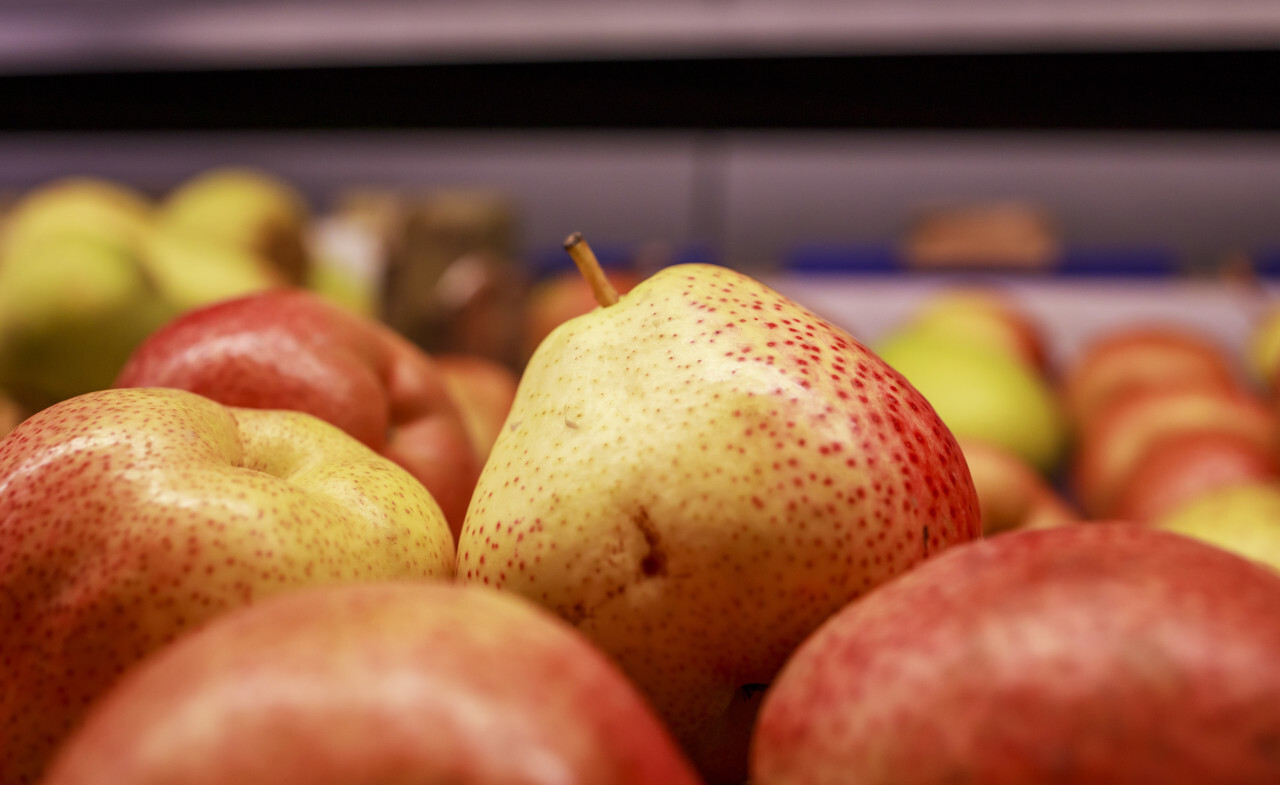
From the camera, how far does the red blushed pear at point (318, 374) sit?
0.58m

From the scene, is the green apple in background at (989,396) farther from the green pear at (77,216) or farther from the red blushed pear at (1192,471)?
the green pear at (77,216)

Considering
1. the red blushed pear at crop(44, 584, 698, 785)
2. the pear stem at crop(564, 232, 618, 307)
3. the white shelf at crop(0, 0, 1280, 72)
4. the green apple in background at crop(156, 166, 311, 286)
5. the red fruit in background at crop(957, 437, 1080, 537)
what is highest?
the white shelf at crop(0, 0, 1280, 72)

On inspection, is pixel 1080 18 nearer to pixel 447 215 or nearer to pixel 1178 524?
pixel 447 215

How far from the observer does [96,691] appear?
1.22 ft

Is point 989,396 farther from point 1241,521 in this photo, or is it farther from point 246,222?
point 246,222

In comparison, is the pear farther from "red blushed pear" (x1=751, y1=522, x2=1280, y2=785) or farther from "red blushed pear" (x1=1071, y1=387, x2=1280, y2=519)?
"red blushed pear" (x1=1071, y1=387, x2=1280, y2=519)

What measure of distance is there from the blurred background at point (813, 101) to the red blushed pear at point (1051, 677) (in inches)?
50.5

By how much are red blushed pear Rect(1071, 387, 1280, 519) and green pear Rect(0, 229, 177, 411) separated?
1.03m

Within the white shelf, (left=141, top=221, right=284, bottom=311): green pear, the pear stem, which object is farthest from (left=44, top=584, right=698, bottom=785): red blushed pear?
the white shelf

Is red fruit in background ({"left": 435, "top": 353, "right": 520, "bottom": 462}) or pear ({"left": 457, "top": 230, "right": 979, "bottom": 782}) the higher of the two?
pear ({"left": 457, "top": 230, "right": 979, "bottom": 782})

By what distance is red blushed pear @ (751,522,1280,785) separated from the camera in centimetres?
28

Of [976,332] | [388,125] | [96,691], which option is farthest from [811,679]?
[388,125]

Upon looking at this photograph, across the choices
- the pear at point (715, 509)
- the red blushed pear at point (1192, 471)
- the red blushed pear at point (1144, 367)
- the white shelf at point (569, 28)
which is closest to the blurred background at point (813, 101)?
the white shelf at point (569, 28)

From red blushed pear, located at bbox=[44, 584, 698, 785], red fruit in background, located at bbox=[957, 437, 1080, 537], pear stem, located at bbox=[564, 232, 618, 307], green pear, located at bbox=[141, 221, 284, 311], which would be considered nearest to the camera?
red blushed pear, located at bbox=[44, 584, 698, 785]
